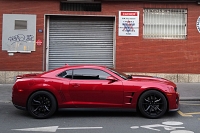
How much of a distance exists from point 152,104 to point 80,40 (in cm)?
707

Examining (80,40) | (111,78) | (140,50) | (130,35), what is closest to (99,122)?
(111,78)

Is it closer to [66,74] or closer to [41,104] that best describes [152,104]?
[66,74]

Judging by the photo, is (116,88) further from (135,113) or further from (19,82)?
(19,82)

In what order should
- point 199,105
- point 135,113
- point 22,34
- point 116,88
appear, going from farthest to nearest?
point 22,34
point 199,105
point 135,113
point 116,88

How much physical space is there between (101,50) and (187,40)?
12.9ft

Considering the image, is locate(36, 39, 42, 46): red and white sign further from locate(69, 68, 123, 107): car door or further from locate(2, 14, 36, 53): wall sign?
locate(69, 68, 123, 107): car door

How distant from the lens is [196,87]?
12.4m

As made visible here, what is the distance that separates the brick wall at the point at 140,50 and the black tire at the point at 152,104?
19.6 feet

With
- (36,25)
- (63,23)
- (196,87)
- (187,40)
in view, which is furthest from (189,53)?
(36,25)

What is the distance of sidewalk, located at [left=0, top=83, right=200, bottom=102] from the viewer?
10211mm

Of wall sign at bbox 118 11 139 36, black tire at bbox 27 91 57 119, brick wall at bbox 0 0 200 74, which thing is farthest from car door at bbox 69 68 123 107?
wall sign at bbox 118 11 139 36

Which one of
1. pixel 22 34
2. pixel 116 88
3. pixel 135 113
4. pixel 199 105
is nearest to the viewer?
pixel 116 88

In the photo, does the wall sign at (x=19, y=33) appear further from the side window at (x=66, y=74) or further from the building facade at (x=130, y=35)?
the side window at (x=66, y=74)

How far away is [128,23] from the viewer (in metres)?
13.6
